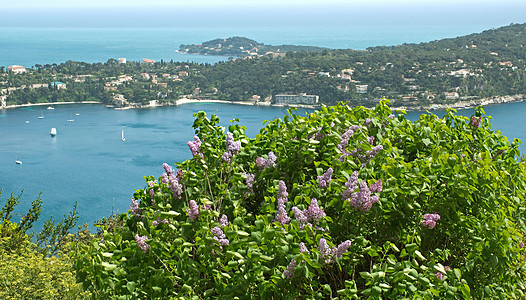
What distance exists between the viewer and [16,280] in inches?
200

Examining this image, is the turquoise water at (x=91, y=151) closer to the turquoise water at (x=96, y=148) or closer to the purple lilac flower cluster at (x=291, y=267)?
the turquoise water at (x=96, y=148)

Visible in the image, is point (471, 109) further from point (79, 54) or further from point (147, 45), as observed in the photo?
point (147, 45)

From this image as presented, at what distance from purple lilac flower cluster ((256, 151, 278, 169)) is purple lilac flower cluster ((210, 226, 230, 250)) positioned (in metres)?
0.48

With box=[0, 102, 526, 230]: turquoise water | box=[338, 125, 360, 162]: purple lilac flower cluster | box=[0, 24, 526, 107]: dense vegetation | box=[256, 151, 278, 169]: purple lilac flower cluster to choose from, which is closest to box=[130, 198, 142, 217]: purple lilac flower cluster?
box=[256, 151, 278, 169]: purple lilac flower cluster

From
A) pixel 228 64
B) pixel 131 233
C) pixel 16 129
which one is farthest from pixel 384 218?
pixel 228 64

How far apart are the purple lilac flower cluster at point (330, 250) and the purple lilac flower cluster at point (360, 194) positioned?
18cm

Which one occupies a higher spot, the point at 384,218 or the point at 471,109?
the point at 384,218

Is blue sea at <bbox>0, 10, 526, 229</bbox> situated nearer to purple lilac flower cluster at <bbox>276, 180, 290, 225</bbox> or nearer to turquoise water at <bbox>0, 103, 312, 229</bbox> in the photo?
turquoise water at <bbox>0, 103, 312, 229</bbox>

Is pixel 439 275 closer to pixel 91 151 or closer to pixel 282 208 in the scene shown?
pixel 282 208

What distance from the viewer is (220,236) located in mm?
1917

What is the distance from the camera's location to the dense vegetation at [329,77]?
157 ft

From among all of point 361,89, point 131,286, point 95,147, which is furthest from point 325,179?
point 361,89

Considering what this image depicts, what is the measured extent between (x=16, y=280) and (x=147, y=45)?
4332 inches

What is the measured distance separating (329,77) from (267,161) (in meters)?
50.6
